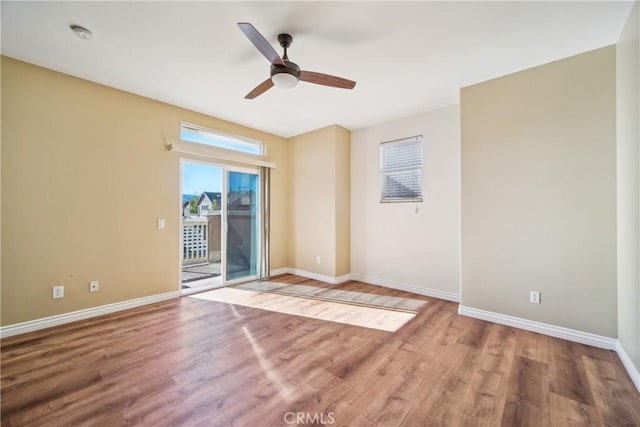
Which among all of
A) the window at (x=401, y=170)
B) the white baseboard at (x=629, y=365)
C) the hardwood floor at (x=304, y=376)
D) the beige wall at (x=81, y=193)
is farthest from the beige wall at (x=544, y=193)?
the beige wall at (x=81, y=193)

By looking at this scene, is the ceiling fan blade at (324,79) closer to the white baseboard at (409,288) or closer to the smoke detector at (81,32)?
the smoke detector at (81,32)

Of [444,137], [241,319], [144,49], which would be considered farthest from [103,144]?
[444,137]

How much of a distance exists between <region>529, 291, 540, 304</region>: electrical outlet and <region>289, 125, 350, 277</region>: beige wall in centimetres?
270

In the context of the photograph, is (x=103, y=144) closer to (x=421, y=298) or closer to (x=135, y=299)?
(x=135, y=299)

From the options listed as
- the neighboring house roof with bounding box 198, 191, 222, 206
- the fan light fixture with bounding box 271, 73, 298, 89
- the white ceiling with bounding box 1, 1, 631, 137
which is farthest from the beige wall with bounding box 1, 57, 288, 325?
the fan light fixture with bounding box 271, 73, 298, 89

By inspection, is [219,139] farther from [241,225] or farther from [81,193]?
[81,193]

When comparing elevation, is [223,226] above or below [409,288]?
above

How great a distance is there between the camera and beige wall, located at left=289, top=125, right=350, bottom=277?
15.3 ft

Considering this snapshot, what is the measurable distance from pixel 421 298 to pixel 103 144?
469 cm

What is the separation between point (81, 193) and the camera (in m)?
3.02

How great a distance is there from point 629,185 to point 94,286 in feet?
17.7

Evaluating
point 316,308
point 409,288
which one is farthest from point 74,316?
point 409,288

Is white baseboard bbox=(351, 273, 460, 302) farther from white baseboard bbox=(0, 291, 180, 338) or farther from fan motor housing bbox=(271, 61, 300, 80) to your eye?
fan motor housing bbox=(271, 61, 300, 80)

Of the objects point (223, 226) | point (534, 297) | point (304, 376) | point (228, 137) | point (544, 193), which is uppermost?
point (228, 137)
